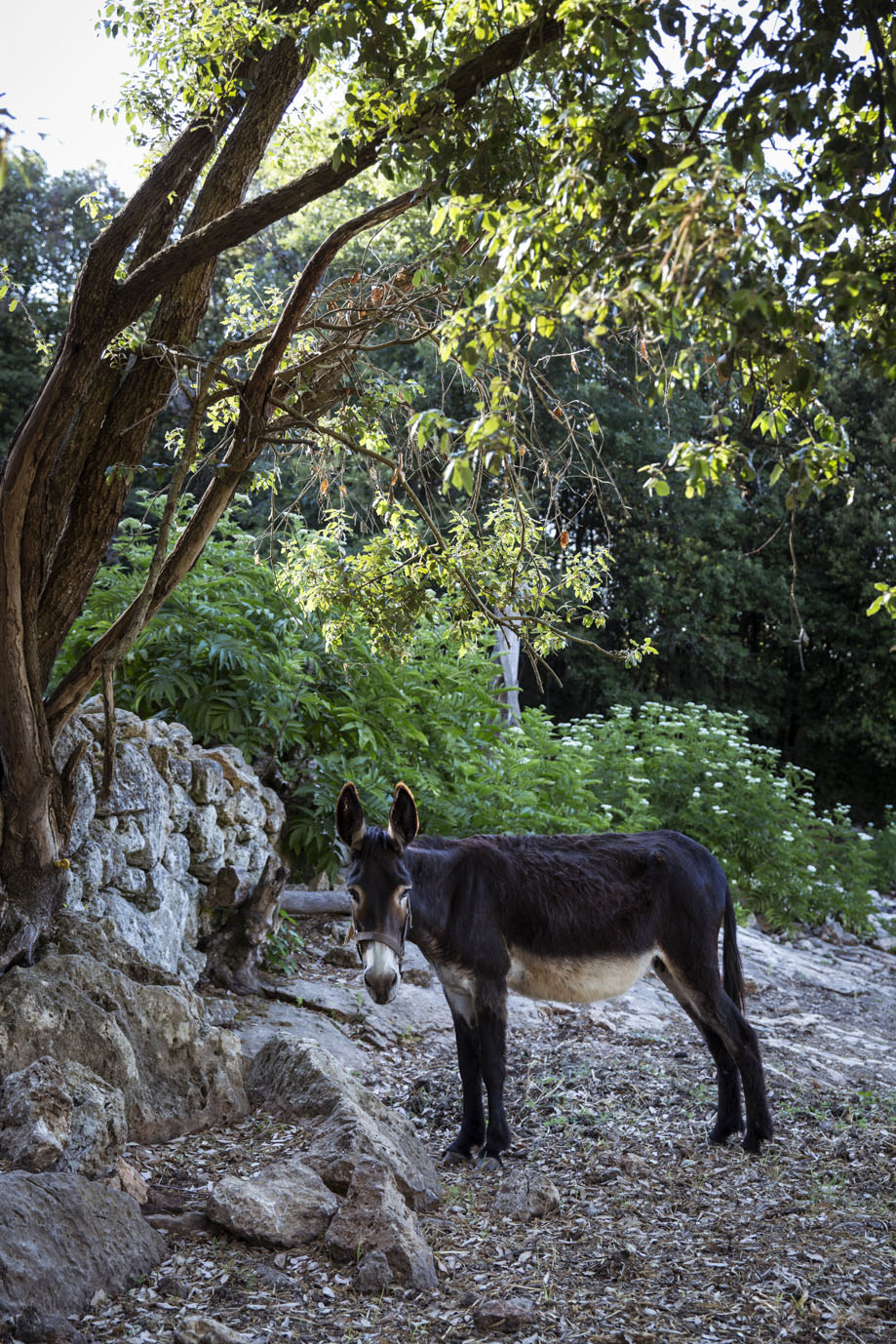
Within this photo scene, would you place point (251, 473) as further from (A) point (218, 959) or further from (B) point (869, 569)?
(B) point (869, 569)

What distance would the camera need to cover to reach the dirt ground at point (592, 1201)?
11.2 feet

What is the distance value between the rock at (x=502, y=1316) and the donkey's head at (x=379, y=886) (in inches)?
49.8

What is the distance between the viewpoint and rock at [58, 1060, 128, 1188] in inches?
150

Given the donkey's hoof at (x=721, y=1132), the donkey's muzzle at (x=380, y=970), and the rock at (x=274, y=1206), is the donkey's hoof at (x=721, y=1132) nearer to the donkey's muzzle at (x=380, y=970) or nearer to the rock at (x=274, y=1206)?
the donkey's muzzle at (x=380, y=970)

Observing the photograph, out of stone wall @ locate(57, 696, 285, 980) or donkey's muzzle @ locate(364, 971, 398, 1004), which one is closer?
donkey's muzzle @ locate(364, 971, 398, 1004)

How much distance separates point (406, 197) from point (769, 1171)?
4.92m

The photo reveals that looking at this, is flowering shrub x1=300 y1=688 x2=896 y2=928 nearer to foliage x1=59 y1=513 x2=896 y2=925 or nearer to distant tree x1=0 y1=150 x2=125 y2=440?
foliage x1=59 y1=513 x2=896 y2=925

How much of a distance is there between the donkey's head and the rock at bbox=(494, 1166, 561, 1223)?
3.13 feet

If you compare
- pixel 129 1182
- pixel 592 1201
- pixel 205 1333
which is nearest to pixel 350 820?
pixel 129 1182

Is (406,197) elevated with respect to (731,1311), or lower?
elevated

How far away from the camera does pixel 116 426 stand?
17.5 feet

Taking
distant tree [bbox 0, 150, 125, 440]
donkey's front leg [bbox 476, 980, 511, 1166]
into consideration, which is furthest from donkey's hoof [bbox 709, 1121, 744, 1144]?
distant tree [bbox 0, 150, 125, 440]

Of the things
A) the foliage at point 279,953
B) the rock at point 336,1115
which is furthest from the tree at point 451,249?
the foliage at point 279,953

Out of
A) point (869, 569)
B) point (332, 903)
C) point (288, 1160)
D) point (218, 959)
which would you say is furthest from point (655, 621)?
point (288, 1160)
